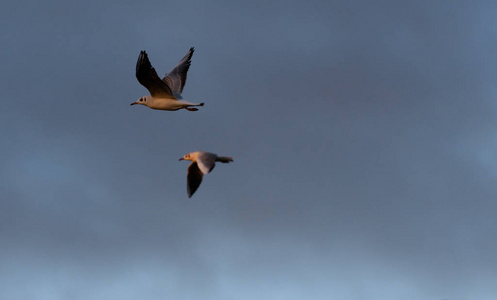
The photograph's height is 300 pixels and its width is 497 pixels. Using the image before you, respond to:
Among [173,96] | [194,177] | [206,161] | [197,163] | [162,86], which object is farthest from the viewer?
[173,96]

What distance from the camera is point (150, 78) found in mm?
32031

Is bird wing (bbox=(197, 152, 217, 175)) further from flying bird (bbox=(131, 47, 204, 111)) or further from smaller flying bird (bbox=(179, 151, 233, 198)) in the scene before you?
flying bird (bbox=(131, 47, 204, 111))

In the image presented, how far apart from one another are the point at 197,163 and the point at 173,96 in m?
6.37

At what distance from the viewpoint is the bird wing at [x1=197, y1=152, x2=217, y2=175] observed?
26172 millimetres

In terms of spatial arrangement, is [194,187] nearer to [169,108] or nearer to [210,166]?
[210,166]

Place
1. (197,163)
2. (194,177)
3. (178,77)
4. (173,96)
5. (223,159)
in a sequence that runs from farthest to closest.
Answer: (178,77) → (173,96) → (194,177) → (223,159) → (197,163)

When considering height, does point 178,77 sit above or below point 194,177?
above

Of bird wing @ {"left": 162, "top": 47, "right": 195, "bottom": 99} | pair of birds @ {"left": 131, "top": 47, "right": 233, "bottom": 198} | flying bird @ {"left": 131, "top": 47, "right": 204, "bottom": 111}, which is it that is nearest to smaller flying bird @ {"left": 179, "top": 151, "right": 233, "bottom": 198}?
pair of birds @ {"left": 131, "top": 47, "right": 233, "bottom": 198}

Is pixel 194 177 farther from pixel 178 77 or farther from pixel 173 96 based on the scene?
pixel 178 77

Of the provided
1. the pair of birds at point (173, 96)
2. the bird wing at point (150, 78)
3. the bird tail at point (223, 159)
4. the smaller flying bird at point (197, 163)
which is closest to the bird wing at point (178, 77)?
the pair of birds at point (173, 96)

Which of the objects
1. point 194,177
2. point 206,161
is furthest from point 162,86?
point 206,161

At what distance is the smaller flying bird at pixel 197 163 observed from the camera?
26938mm

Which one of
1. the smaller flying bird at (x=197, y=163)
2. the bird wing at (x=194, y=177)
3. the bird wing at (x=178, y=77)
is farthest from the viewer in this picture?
the bird wing at (x=178, y=77)

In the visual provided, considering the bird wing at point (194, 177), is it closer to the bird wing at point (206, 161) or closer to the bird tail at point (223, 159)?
the bird wing at point (206, 161)
